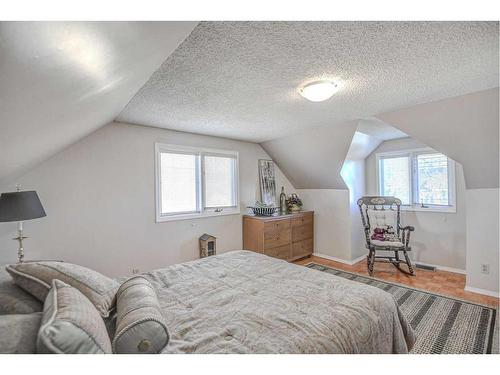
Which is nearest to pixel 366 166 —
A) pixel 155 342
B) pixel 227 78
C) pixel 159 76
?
pixel 227 78

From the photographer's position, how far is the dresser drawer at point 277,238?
393 cm

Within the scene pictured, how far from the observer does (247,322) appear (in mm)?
1227

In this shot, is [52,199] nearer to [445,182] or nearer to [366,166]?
[366,166]

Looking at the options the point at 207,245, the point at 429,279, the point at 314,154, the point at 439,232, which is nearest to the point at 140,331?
the point at 207,245

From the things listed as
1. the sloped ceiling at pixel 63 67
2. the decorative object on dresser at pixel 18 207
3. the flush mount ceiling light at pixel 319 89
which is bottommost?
the decorative object on dresser at pixel 18 207

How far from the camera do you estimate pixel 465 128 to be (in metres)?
2.53

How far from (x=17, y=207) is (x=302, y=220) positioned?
3.87 metres

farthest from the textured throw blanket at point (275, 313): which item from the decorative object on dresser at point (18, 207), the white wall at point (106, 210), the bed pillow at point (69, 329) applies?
the white wall at point (106, 210)

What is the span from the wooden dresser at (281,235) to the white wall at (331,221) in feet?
0.56

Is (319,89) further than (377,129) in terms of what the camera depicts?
No

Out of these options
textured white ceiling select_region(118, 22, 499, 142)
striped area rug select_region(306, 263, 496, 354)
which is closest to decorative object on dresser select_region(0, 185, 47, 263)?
textured white ceiling select_region(118, 22, 499, 142)

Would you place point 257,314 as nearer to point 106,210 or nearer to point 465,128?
point 106,210

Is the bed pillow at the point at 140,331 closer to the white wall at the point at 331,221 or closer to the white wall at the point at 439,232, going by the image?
the white wall at the point at 331,221

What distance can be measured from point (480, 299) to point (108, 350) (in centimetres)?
369
